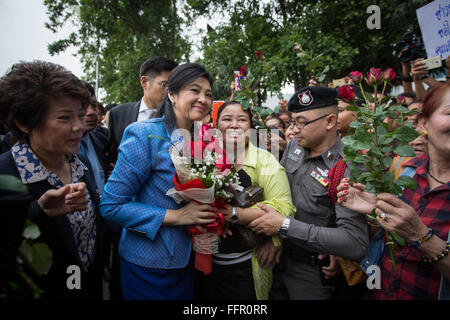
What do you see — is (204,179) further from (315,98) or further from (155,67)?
(155,67)

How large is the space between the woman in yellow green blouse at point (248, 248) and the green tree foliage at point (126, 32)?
12.1 m

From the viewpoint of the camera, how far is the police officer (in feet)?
5.97

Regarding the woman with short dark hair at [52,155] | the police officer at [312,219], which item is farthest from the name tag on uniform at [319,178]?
the woman with short dark hair at [52,155]

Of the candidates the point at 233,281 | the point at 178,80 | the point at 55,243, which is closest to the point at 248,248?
the point at 233,281

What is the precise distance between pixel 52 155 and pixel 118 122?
1.83 metres

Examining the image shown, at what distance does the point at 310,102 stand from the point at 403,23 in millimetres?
7438

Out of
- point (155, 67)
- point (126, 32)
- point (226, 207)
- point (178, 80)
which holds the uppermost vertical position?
point (126, 32)

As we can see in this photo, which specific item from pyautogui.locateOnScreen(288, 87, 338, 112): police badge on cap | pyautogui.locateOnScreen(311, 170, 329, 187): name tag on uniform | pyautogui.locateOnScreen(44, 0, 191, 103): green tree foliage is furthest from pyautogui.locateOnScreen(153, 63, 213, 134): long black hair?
pyautogui.locateOnScreen(44, 0, 191, 103): green tree foliage

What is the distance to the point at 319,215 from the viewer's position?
80.6 inches

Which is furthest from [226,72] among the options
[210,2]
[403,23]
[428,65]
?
[428,65]

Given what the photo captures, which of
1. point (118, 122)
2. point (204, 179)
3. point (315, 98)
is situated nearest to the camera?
point (204, 179)

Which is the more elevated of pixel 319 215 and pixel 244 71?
pixel 244 71

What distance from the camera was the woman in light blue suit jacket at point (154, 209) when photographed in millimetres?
1792
